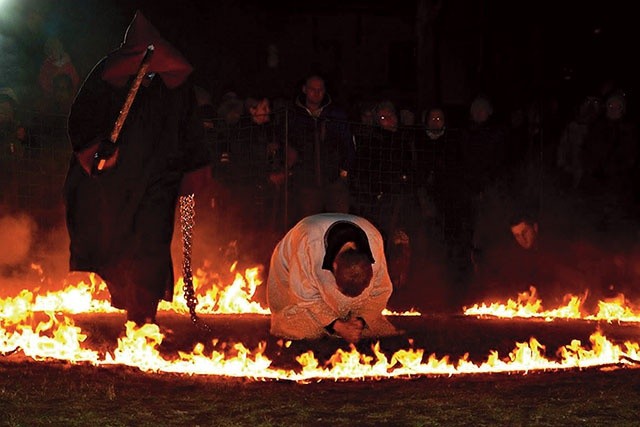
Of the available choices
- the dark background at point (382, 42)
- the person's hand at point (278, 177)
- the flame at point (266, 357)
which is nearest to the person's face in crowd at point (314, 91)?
the person's hand at point (278, 177)

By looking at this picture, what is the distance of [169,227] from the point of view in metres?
9.27

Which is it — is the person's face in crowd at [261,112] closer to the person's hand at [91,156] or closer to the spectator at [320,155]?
the spectator at [320,155]

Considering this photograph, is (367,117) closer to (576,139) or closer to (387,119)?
(387,119)

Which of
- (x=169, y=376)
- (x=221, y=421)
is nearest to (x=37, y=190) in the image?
(x=169, y=376)

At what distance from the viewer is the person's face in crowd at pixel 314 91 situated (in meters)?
12.1

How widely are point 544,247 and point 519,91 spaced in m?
4.91

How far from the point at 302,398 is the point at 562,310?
241 inches

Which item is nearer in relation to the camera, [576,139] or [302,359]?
[302,359]

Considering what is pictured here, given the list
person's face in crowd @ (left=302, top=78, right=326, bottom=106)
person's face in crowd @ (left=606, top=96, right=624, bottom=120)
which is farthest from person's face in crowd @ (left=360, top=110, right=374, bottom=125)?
person's face in crowd @ (left=606, top=96, right=624, bottom=120)

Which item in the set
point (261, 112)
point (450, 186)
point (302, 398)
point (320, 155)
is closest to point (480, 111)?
point (450, 186)

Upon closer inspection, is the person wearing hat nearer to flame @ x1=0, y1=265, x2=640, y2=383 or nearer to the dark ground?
flame @ x1=0, y1=265, x2=640, y2=383

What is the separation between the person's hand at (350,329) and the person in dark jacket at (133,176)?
1.46 meters

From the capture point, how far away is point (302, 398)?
6.79 metres

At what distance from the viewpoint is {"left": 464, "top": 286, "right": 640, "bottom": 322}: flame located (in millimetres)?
11891
